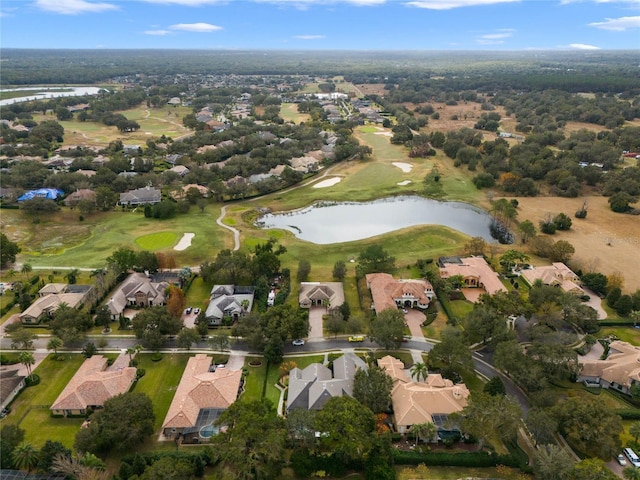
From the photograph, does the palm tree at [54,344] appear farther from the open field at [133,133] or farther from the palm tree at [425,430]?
the open field at [133,133]

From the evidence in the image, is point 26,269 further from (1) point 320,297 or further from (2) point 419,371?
(2) point 419,371

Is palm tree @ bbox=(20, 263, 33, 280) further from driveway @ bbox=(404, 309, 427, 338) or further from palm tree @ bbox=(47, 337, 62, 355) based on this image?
driveway @ bbox=(404, 309, 427, 338)

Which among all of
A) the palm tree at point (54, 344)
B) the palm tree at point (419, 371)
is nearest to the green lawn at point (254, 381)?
the palm tree at point (419, 371)

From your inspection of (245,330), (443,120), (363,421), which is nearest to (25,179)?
(245,330)

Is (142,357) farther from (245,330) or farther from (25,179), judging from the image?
(25,179)

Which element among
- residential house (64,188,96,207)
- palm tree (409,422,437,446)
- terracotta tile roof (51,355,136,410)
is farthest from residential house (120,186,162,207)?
palm tree (409,422,437,446)

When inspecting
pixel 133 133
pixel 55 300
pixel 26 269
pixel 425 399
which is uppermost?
pixel 133 133

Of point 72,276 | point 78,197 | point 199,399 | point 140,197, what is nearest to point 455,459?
point 199,399
